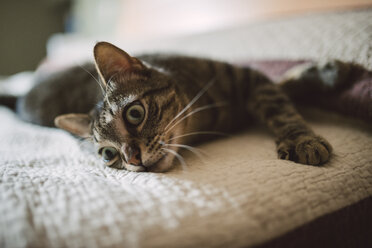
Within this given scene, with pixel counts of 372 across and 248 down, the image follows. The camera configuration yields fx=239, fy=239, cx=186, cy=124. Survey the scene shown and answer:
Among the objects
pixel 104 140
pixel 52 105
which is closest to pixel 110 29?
pixel 52 105

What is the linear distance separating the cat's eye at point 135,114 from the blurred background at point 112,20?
914 millimetres

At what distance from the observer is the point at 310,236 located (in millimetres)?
402

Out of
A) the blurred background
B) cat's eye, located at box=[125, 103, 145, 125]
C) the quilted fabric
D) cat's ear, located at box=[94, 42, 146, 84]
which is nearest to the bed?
the quilted fabric

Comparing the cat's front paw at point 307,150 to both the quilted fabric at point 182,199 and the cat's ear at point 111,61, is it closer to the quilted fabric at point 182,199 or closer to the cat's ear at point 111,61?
the quilted fabric at point 182,199

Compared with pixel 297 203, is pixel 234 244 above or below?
below

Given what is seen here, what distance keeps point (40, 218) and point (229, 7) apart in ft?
5.41

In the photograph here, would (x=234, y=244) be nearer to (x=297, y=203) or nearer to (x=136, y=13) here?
(x=297, y=203)

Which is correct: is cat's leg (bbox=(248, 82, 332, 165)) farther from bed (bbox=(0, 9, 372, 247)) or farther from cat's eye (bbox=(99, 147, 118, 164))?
cat's eye (bbox=(99, 147, 118, 164))

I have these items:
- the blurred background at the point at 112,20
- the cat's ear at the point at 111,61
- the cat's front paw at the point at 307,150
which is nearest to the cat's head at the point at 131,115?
the cat's ear at the point at 111,61

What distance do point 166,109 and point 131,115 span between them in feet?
0.32

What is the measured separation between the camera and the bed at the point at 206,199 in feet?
1.12

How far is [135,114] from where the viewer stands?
0.62 meters

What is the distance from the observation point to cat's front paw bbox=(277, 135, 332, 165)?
53 cm

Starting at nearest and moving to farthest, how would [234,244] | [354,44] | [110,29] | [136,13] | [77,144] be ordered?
[234,244] → [354,44] → [77,144] → [136,13] → [110,29]
